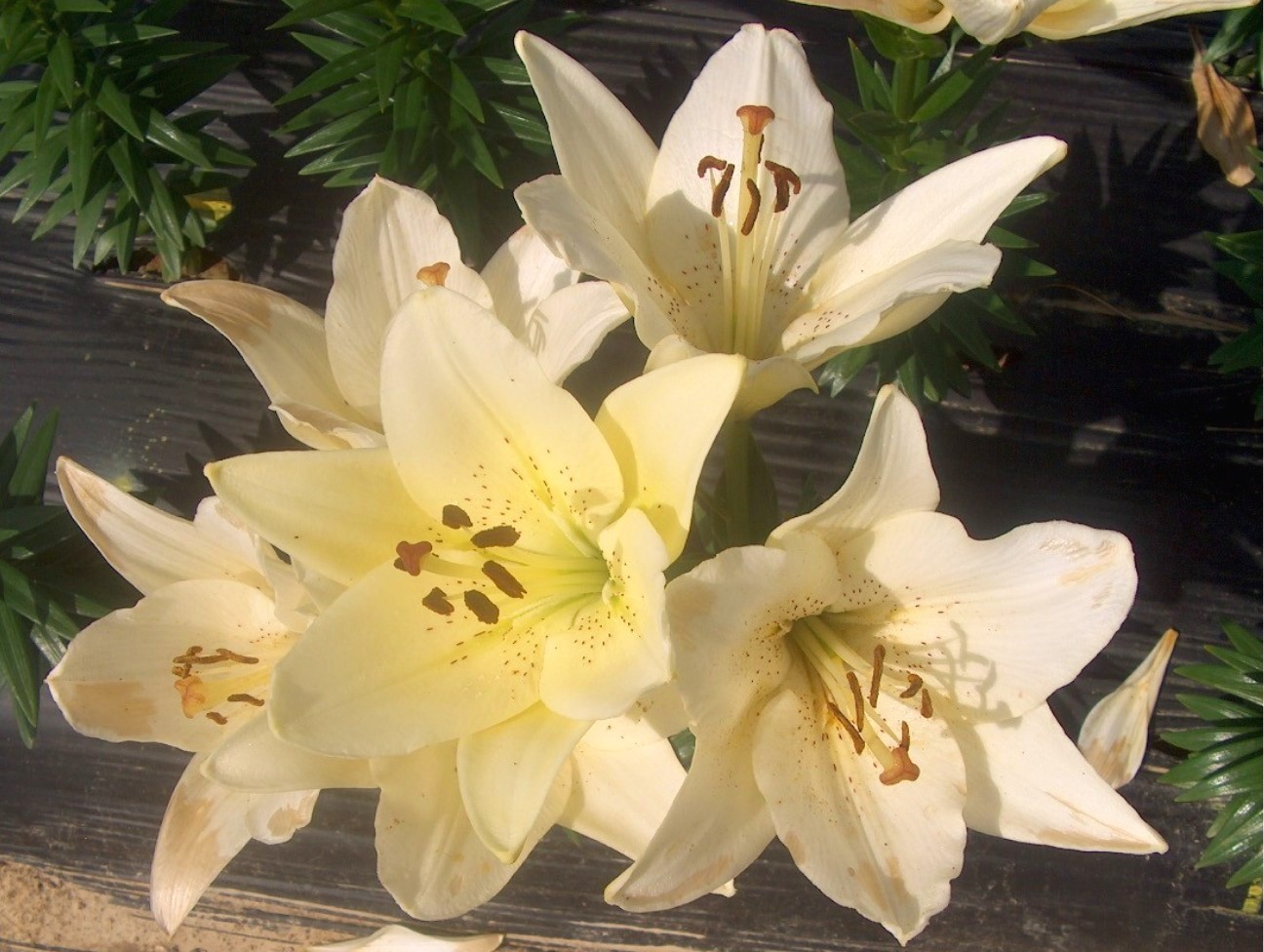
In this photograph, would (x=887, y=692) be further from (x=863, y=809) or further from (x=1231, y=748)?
(x=1231, y=748)

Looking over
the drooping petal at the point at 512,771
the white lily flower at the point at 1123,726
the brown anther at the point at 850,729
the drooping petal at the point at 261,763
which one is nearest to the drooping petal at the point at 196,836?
the drooping petal at the point at 261,763

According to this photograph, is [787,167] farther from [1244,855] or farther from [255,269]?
[1244,855]

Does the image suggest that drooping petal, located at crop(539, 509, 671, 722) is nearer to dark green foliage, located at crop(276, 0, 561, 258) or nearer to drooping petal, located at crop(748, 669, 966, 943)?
drooping petal, located at crop(748, 669, 966, 943)

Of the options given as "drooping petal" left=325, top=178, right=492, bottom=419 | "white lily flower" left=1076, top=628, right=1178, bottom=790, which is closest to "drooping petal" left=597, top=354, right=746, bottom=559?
"drooping petal" left=325, top=178, right=492, bottom=419

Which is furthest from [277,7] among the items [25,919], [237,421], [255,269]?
[25,919]

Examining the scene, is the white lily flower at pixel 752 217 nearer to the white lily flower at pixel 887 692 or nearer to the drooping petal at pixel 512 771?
the white lily flower at pixel 887 692

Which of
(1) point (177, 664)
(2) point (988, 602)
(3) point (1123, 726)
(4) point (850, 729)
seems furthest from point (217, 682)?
(3) point (1123, 726)
